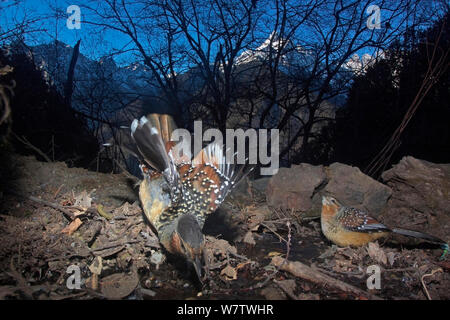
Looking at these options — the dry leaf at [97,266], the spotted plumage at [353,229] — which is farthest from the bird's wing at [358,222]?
the dry leaf at [97,266]

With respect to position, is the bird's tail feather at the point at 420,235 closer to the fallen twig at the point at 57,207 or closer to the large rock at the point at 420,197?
the large rock at the point at 420,197

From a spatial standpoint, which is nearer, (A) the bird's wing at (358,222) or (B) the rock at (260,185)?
(A) the bird's wing at (358,222)

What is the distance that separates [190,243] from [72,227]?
0.83 m

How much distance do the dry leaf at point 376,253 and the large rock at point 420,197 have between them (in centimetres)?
63

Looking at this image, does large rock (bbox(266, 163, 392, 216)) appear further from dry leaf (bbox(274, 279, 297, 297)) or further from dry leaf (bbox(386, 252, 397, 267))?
dry leaf (bbox(274, 279, 297, 297))

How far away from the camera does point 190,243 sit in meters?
1.33

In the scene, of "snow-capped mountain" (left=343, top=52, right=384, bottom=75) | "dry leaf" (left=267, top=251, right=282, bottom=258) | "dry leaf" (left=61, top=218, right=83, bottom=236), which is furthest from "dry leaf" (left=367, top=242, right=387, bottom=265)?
"snow-capped mountain" (left=343, top=52, right=384, bottom=75)

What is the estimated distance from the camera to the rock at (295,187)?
94.8 inches

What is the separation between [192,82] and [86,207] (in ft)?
6.74

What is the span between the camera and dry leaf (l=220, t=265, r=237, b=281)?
4.59 ft

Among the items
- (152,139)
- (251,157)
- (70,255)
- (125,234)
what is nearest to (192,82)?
(251,157)

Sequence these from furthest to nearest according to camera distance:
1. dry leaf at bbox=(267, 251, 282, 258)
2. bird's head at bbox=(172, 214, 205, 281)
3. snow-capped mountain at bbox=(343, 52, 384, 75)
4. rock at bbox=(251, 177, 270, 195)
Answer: snow-capped mountain at bbox=(343, 52, 384, 75)
rock at bbox=(251, 177, 270, 195)
dry leaf at bbox=(267, 251, 282, 258)
bird's head at bbox=(172, 214, 205, 281)

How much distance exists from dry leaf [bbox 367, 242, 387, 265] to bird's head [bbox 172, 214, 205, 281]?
1054 millimetres

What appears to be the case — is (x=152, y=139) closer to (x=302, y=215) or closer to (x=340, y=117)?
(x=302, y=215)
